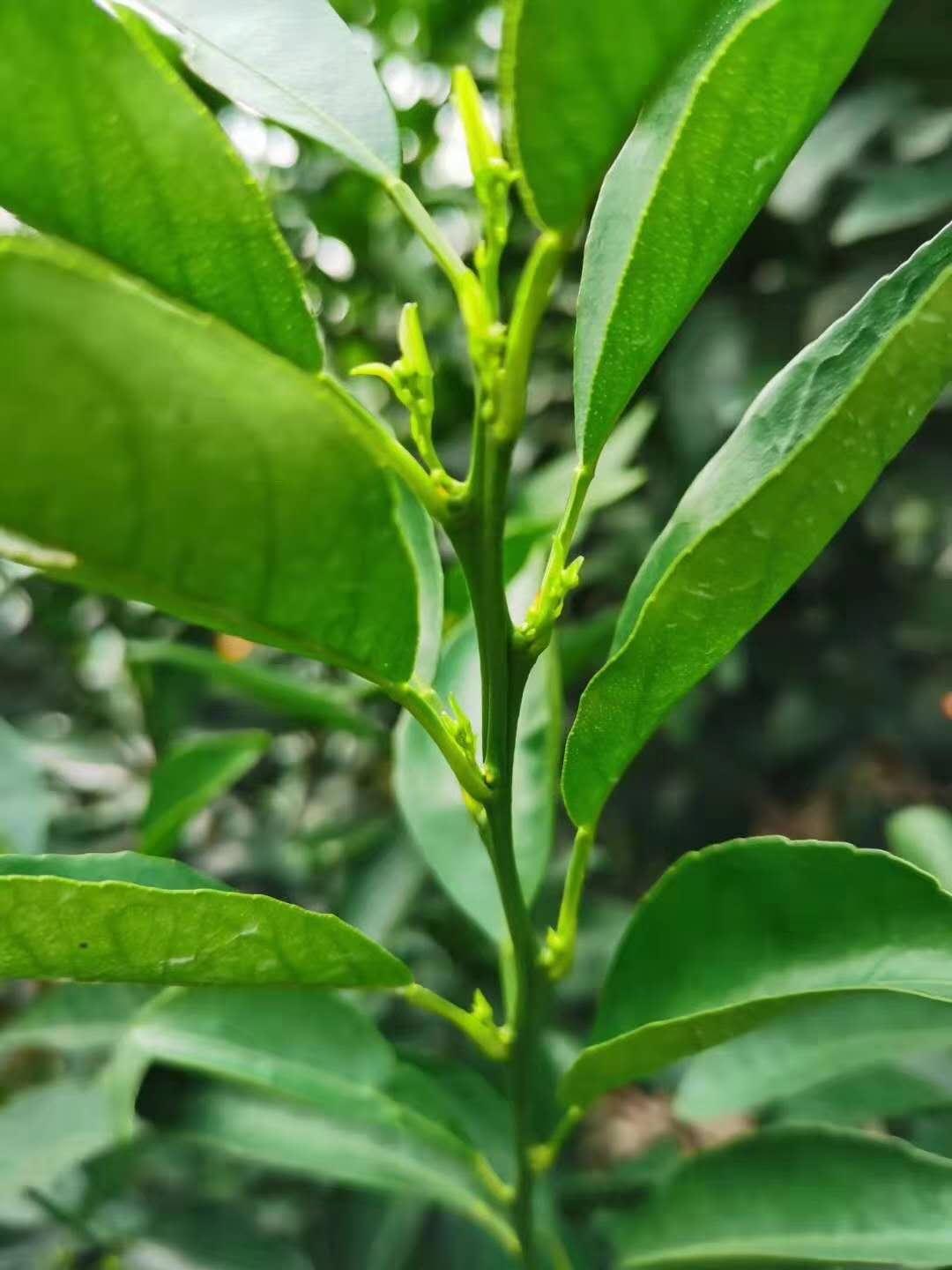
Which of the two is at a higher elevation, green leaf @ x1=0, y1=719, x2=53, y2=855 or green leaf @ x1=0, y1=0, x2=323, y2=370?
green leaf @ x1=0, y1=0, x2=323, y2=370

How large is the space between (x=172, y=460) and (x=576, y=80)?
17 cm

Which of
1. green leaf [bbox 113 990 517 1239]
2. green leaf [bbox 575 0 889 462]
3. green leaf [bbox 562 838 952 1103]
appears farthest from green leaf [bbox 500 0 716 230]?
green leaf [bbox 113 990 517 1239]

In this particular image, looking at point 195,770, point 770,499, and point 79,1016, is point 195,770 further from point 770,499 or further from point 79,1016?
point 770,499

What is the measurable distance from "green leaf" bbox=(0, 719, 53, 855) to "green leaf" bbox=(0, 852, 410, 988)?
1.25ft

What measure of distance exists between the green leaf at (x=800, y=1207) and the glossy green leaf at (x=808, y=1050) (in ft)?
0.14

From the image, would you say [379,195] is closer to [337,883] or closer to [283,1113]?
[337,883]

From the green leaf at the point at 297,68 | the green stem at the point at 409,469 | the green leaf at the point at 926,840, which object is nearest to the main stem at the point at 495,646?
the green stem at the point at 409,469

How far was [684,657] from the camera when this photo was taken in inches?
13.1

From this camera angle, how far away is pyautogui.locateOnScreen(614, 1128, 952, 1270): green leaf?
0.48 m

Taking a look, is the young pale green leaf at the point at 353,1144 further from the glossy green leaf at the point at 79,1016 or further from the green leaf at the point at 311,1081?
the glossy green leaf at the point at 79,1016

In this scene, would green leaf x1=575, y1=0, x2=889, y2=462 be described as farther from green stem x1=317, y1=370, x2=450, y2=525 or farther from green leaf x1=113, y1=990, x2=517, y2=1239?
green leaf x1=113, y1=990, x2=517, y2=1239

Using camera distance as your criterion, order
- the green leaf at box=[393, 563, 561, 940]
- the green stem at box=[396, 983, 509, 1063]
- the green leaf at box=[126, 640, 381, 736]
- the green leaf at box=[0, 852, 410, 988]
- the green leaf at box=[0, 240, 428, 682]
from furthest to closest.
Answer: the green leaf at box=[126, 640, 381, 736] < the green leaf at box=[393, 563, 561, 940] < the green stem at box=[396, 983, 509, 1063] < the green leaf at box=[0, 852, 410, 988] < the green leaf at box=[0, 240, 428, 682]

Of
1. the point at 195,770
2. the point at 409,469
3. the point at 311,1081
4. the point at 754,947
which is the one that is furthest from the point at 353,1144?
the point at 409,469

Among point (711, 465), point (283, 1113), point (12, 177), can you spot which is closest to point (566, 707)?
point (283, 1113)
